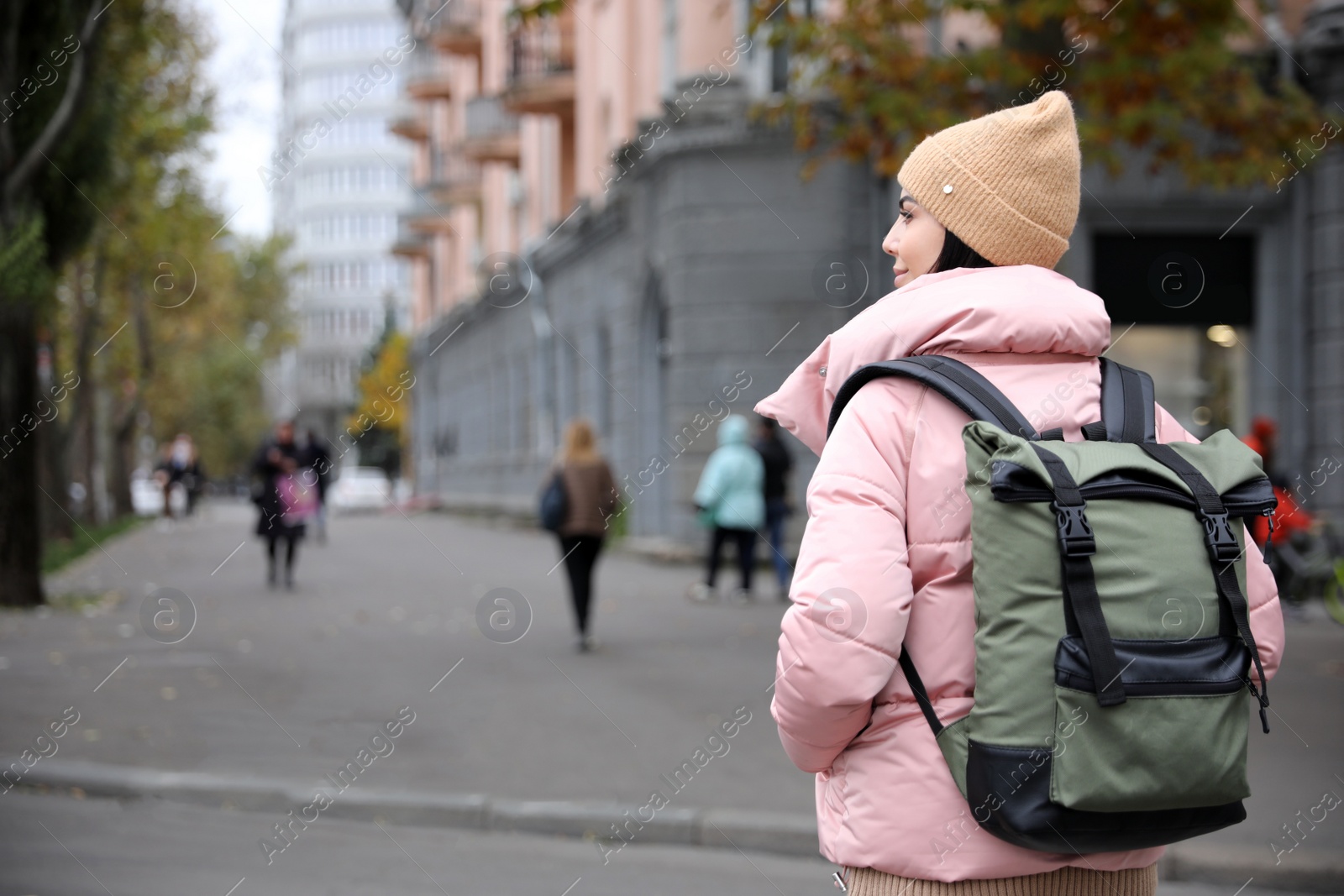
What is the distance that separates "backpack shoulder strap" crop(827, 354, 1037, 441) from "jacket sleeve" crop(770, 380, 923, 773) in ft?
0.10

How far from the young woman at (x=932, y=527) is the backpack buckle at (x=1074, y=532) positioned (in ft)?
0.58

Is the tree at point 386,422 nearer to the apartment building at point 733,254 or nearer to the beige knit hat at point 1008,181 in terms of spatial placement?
the apartment building at point 733,254

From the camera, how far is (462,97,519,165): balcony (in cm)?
3584

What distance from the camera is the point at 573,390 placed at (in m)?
28.0

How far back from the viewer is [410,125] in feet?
179

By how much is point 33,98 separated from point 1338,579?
1256 centimetres

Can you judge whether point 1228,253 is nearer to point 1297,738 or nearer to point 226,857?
point 1297,738

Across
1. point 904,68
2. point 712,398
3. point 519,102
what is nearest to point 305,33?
point 519,102

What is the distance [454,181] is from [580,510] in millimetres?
34108

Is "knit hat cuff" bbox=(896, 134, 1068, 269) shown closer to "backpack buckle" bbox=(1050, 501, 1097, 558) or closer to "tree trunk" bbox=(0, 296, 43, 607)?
"backpack buckle" bbox=(1050, 501, 1097, 558)

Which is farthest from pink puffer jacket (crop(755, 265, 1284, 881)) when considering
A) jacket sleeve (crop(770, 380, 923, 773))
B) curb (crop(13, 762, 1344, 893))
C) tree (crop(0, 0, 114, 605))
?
tree (crop(0, 0, 114, 605))

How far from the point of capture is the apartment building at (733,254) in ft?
52.6

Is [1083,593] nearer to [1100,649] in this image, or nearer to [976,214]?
[1100,649]

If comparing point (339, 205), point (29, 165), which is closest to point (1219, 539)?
point (29, 165)
